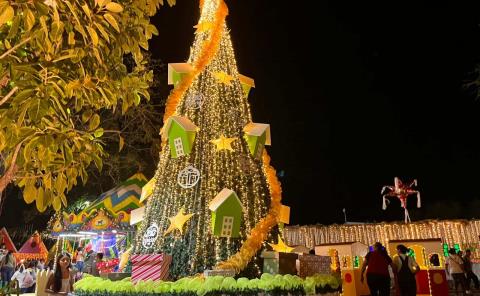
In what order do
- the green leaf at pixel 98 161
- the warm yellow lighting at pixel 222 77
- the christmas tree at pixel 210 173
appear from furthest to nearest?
1. the warm yellow lighting at pixel 222 77
2. the christmas tree at pixel 210 173
3. the green leaf at pixel 98 161

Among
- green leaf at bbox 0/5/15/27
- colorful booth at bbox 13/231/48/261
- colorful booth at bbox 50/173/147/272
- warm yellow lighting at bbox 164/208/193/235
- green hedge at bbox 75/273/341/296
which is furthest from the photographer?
colorful booth at bbox 13/231/48/261

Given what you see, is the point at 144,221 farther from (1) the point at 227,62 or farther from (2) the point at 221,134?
(1) the point at 227,62

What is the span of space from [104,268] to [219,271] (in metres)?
6.46

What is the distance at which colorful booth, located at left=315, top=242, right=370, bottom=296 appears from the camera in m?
9.75

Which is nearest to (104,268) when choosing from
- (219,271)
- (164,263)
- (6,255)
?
(6,255)

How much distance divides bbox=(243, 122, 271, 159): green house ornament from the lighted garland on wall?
1.44 ft

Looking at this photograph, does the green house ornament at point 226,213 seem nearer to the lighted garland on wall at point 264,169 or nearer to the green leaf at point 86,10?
the lighted garland on wall at point 264,169

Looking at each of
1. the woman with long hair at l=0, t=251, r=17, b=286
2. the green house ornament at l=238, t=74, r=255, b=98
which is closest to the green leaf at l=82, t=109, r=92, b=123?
the green house ornament at l=238, t=74, r=255, b=98

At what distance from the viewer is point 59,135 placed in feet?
8.83

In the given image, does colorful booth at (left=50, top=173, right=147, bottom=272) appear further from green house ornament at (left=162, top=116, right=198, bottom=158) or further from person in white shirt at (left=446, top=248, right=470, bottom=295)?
person in white shirt at (left=446, top=248, right=470, bottom=295)

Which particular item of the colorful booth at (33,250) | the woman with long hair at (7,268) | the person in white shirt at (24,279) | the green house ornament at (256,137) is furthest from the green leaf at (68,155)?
the colorful booth at (33,250)

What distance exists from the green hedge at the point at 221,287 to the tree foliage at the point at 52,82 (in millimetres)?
3532

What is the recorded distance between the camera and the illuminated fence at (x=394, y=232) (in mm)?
14312

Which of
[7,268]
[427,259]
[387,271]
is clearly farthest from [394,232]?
[7,268]
